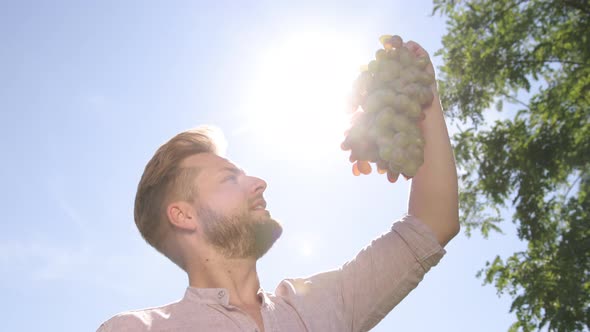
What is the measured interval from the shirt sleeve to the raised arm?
0.07 m

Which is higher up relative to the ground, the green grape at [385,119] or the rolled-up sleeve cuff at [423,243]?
the green grape at [385,119]

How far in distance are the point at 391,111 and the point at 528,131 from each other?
1055 centimetres

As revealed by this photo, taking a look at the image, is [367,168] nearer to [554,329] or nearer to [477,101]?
[554,329]

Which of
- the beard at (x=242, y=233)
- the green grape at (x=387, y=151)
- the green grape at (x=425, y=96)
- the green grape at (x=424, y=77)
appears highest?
the green grape at (x=424, y=77)

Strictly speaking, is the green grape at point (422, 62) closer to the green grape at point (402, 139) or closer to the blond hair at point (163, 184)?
the green grape at point (402, 139)

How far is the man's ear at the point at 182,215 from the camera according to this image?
113 inches

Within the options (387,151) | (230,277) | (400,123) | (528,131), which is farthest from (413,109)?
(528,131)

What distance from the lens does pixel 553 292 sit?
405 inches

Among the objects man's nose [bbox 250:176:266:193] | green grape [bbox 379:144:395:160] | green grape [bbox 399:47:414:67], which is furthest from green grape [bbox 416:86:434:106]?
man's nose [bbox 250:176:266:193]

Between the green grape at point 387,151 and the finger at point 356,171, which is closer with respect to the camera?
the green grape at point 387,151

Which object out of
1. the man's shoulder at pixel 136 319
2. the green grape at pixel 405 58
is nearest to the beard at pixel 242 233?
the man's shoulder at pixel 136 319

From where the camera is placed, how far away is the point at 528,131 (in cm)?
1216

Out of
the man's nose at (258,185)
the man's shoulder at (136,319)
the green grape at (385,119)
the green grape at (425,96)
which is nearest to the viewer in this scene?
the man's shoulder at (136,319)

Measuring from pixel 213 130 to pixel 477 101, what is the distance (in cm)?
1041
